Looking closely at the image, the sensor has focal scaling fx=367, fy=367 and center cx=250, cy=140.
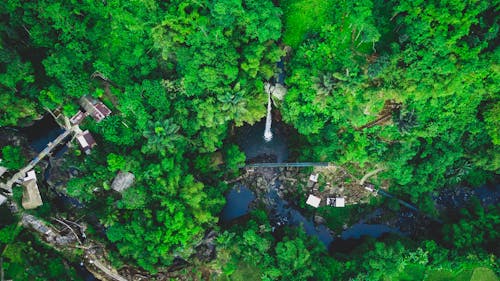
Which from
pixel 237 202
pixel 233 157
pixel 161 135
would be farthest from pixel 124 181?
pixel 237 202

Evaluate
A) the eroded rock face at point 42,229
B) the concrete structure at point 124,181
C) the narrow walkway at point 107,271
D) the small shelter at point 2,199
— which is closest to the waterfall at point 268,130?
the concrete structure at point 124,181

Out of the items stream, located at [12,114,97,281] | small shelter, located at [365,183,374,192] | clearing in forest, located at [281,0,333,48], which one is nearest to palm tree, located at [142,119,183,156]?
stream, located at [12,114,97,281]

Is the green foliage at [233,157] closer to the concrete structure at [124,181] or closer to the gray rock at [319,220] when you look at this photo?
the concrete structure at [124,181]

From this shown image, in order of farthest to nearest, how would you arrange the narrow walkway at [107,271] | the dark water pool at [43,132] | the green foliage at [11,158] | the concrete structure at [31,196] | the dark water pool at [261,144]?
the dark water pool at [261,144] → the dark water pool at [43,132] → the narrow walkway at [107,271] → the concrete structure at [31,196] → the green foliage at [11,158]

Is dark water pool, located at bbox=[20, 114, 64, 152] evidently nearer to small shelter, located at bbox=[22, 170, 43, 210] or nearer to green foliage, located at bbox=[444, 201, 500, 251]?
small shelter, located at bbox=[22, 170, 43, 210]

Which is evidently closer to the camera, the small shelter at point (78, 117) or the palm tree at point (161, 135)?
the palm tree at point (161, 135)

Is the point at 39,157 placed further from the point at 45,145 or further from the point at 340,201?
the point at 340,201

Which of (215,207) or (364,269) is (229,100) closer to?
(215,207)
